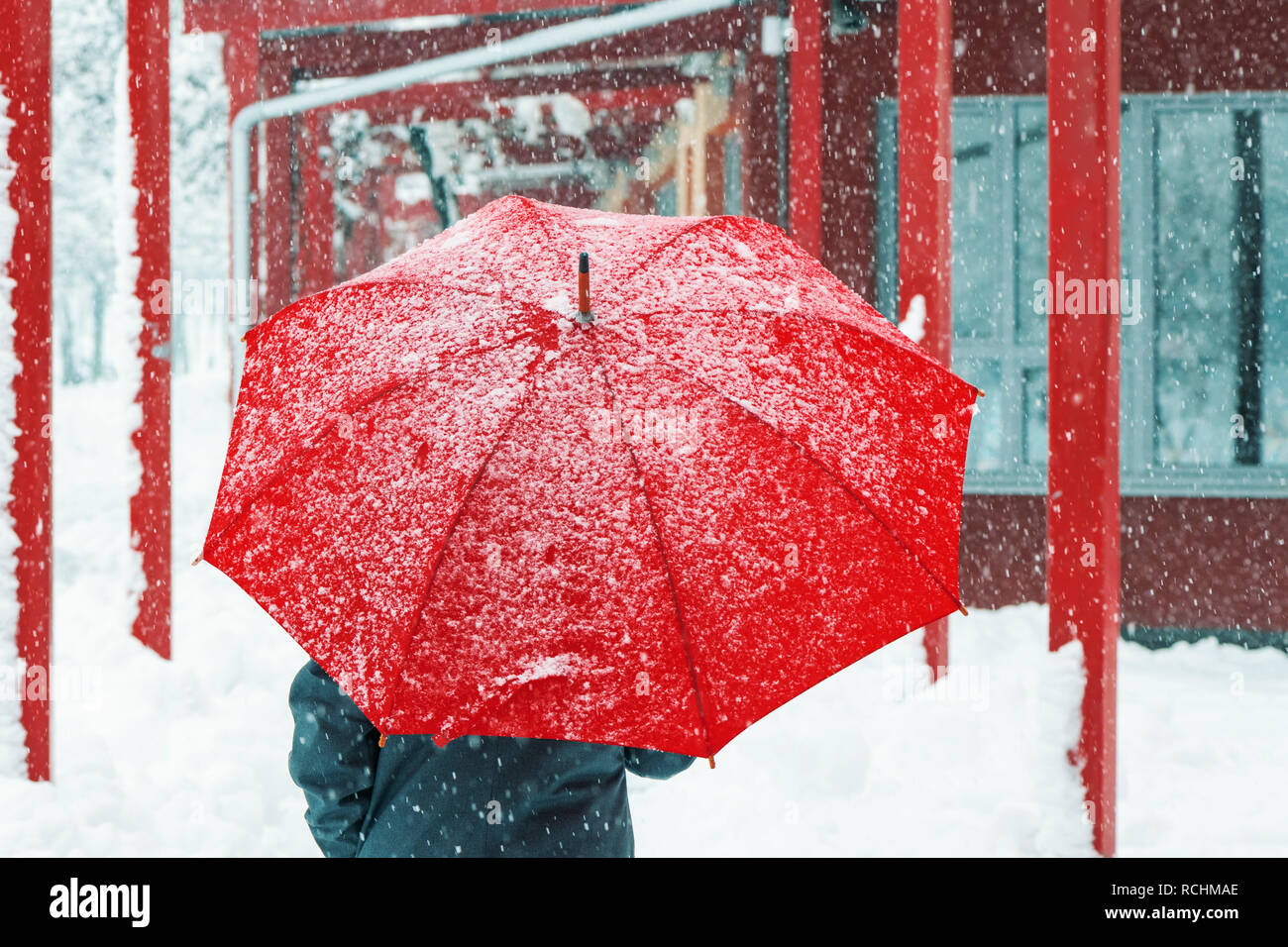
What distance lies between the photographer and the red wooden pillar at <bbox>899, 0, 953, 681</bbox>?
14.8ft

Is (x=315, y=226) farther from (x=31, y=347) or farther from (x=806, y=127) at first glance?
(x=31, y=347)

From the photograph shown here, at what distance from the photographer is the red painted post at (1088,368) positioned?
3549 millimetres

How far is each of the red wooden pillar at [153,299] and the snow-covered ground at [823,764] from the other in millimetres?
148

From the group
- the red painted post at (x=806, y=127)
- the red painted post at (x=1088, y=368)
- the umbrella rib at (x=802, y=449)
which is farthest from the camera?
the red painted post at (x=806, y=127)

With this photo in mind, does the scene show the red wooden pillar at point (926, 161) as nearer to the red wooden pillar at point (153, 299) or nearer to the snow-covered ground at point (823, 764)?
the snow-covered ground at point (823, 764)

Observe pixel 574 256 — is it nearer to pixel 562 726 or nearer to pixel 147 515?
pixel 562 726

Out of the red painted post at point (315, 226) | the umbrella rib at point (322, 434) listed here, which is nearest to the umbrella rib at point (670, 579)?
the umbrella rib at point (322, 434)

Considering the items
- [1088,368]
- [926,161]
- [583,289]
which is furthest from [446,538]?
[926,161]

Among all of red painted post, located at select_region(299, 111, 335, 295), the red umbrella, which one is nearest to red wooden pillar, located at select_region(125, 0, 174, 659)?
the red umbrella

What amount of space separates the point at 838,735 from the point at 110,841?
8.70 feet

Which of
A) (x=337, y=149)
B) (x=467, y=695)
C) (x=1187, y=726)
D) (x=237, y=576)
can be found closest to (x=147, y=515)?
(x=237, y=576)

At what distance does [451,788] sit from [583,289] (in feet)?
2.50

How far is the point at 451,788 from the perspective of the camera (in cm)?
170

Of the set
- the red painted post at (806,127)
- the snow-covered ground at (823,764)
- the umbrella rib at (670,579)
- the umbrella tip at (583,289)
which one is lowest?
the snow-covered ground at (823,764)
